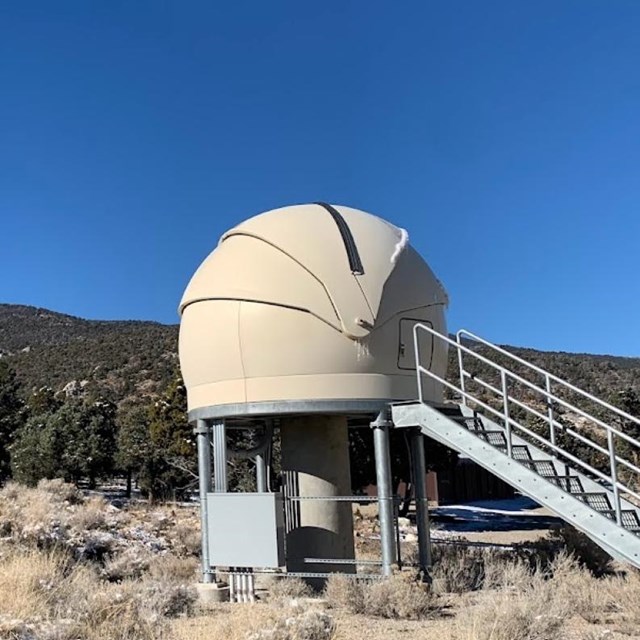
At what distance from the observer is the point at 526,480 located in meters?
9.18

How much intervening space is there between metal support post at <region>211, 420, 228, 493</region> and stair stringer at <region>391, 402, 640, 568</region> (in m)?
2.79

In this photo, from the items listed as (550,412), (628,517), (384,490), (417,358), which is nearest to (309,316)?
(417,358)

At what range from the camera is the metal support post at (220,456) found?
12.1 m

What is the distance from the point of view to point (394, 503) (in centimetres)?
1133

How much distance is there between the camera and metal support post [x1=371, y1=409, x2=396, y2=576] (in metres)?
10.9

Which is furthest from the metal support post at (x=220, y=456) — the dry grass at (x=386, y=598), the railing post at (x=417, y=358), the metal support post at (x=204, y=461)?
the railing post at (x=417, y=358)

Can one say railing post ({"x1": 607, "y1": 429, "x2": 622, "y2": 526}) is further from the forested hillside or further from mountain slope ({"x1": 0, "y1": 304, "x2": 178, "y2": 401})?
mountain slope ({"x1": 0, "y1": 304, "x2": 178, "y2": 401})

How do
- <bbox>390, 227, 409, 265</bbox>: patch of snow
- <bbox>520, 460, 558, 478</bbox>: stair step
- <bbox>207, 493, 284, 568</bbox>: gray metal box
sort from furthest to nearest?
<bbox>390, 227, 409, 265</bbox>: patch of snow → <bbox>207, 493, 284, 568</bbox>: gray metal box → <bbox>520, 460, 558, 478</bbox>: stair step

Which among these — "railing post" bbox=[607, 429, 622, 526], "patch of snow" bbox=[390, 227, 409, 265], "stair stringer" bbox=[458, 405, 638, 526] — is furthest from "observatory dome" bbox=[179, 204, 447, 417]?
"railing post" bbox=[607, 429, 622, 526]

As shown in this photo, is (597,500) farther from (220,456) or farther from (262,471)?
(262,471)

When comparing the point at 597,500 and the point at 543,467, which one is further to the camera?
the point at 543,467

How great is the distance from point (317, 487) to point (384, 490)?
1423mm

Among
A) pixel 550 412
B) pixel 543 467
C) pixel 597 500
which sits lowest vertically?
pixel 597 500

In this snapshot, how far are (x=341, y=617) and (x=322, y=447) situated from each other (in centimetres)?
358
